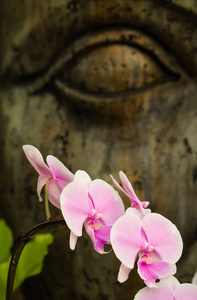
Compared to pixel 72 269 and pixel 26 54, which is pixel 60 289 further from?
pixel 26 54

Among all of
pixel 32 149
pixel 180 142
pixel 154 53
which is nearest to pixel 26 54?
pixel 154 53

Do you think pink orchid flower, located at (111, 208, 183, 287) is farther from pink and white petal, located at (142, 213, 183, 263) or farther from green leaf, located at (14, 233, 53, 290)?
green leaf, located at (14, 233, 53, 290)

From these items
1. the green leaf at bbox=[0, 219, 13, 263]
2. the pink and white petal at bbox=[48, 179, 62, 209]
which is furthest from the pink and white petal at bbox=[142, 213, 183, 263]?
the green leaf at bbox=[0, 219, 13, 263]

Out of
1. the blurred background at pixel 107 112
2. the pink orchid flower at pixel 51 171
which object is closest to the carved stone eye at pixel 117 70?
the blurred background at pixel 107 112

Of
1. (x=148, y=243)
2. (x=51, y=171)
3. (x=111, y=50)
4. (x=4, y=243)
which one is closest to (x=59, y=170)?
(x=51, y=171)

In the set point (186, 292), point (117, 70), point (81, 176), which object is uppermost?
point (117, 70)

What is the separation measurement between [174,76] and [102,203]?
0.75 m

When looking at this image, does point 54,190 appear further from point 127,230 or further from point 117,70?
point 117,70

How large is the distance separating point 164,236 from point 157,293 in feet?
0.16

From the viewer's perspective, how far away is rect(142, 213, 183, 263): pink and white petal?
16.1 inches

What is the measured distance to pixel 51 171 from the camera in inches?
17.8

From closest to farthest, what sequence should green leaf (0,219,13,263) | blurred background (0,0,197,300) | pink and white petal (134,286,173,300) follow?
pink and white petal (134,286,173,300), green leaf (0,219,13,263), blurred background (0,0,197,300)

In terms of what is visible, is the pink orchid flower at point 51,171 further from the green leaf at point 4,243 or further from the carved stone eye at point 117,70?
the carved stone eye at point 117,70

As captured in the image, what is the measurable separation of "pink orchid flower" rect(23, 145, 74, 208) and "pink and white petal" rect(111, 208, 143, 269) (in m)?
0.08
